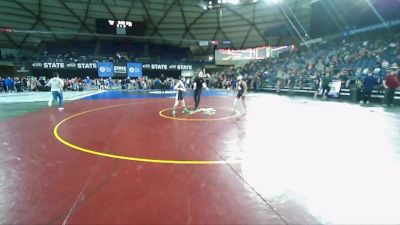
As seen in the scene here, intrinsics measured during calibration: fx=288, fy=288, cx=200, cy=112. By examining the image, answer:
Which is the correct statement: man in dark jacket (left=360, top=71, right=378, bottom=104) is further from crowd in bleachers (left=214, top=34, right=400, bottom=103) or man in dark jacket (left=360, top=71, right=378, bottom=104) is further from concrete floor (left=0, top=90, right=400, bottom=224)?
concrete floor (left=0, top=90, right=400, bottom=224)

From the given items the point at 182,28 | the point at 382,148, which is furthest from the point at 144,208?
the point at 182,28

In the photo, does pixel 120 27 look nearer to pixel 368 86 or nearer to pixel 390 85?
pixel 368 86

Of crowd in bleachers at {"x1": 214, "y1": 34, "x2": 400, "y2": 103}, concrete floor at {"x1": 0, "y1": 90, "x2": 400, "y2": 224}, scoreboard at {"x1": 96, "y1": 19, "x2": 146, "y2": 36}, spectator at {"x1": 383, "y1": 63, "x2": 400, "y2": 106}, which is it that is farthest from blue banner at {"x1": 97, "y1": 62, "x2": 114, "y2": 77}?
spectator at {"x1": 383, "y1": 63, "x2": 400, "y2": 106}

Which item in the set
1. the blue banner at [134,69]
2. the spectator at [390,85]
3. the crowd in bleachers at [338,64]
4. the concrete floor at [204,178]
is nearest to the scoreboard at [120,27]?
the blue banner at [134,69]

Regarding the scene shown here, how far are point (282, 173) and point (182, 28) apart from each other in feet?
142

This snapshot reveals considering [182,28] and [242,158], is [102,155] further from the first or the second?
[182,28]

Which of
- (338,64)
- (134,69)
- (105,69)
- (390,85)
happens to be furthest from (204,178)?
(134,69)

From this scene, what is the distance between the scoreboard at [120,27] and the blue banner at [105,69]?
479cm

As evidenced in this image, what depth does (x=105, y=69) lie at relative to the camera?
39688 mm

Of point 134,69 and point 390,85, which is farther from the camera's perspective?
point 134,69

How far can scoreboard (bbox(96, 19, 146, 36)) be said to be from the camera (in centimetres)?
4059

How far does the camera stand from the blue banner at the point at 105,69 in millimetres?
39406

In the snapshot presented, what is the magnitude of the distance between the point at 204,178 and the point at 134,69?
3944 cm

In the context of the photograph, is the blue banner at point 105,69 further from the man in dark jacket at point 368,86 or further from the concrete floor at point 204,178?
the concrete floor at point 204,178
